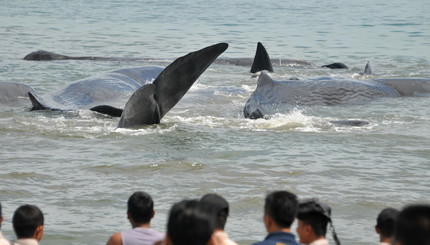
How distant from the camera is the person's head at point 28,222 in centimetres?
482

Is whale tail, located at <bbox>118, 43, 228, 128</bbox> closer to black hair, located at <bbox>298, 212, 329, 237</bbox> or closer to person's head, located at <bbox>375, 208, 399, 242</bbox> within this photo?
person's head, located at <bbox>375, 208, 399, 242</bbox>

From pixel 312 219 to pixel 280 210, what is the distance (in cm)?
23

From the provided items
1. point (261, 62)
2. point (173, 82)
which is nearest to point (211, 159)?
point (173, 82)

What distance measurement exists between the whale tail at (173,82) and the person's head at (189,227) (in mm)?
6018

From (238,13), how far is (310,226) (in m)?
43.0

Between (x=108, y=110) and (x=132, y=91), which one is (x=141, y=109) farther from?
(x=132, y=91)

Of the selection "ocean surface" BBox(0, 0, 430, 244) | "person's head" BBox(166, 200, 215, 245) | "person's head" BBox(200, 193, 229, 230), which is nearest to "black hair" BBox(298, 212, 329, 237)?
"person's head" BBox(200, 193, 229, 230)

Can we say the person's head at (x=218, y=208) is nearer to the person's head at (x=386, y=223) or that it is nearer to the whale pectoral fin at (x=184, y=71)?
the person's head at (x=386, y=223)

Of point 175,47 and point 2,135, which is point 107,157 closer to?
point 2,135

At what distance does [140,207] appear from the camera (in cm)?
517

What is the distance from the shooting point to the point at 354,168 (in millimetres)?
9172

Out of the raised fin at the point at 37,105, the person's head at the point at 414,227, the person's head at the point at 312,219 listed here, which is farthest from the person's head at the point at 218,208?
the raised fin at the point at 37,105

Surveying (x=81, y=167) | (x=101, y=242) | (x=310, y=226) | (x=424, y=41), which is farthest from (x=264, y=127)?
(x=424, y=41)

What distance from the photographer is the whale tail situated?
9523 millimetres
